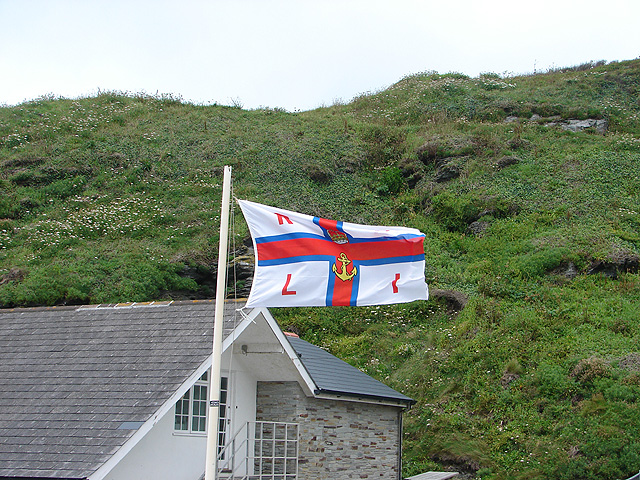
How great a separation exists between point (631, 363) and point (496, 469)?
16.4 feet

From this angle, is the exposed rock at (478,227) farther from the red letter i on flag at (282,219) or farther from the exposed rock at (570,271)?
the red letter i on flag at (282,219)

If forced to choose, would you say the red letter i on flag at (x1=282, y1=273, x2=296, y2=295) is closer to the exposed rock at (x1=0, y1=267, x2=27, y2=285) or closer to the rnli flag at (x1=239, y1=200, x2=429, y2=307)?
the rnli flag at (x1=239, y1=200, x2=429, y2=307)

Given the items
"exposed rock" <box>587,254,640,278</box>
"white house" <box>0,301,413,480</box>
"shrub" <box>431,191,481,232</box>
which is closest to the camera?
"white house" <box>0,301,413,480</box>

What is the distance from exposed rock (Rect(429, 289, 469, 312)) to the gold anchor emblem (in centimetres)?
1551

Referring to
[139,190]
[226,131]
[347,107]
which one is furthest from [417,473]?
[347,107]

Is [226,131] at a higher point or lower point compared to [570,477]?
higher

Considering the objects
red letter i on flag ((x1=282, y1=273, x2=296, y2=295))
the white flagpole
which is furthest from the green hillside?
the white flagpole

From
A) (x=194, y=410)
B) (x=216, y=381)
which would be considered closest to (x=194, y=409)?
(x=194, y=410)

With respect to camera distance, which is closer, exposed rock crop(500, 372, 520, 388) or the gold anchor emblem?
the gold anchor emblem

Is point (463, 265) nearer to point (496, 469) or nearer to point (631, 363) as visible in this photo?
point (631, 363)

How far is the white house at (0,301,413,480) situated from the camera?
10688 millimetres

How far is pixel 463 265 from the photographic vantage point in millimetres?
28078

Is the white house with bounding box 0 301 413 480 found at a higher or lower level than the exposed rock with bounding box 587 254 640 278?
lower

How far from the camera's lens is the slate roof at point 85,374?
10367 mm
